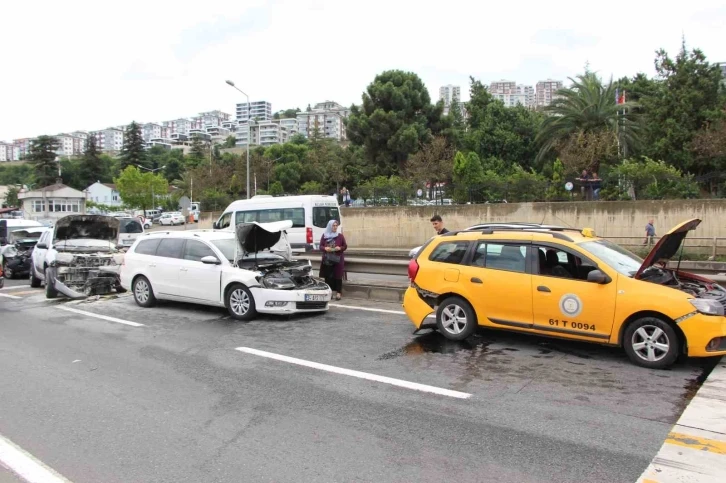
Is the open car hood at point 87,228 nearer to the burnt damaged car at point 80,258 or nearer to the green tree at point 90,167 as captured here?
the burnt damaged car at point 80,258

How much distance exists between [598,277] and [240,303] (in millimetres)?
5992

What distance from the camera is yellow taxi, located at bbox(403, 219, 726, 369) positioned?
20.0ft

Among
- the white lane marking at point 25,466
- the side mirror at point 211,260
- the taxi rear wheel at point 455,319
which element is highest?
the side mirror at point 211,260

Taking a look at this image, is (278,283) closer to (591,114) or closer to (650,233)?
(650,233)

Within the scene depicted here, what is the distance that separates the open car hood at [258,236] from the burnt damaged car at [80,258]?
4.92 m

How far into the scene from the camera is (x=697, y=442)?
4320 millimetres

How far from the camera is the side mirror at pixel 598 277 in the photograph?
648 cm

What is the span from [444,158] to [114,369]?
119ft

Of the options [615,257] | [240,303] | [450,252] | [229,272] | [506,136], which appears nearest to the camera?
[615,257]

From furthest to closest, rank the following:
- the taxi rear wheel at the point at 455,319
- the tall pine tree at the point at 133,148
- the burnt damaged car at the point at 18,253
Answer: the tall pine tree at the point at 133,148 < the burnt damaged car at the point at 18,253 < the taxi rear wheel at the point at 455,319

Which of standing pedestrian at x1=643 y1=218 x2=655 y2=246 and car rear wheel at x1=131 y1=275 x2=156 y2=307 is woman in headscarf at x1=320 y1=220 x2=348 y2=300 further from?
standing pedestrian at x1=643 y1=218 x2=655 y2=246

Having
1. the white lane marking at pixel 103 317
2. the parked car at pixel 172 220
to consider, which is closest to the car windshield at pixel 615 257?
the white lane marking at pixel 103 317

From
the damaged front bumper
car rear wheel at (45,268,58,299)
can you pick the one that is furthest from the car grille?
car rear wheel at (45,268,58,299)

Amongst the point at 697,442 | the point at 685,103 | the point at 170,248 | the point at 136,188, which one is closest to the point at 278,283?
the point at 170,248
